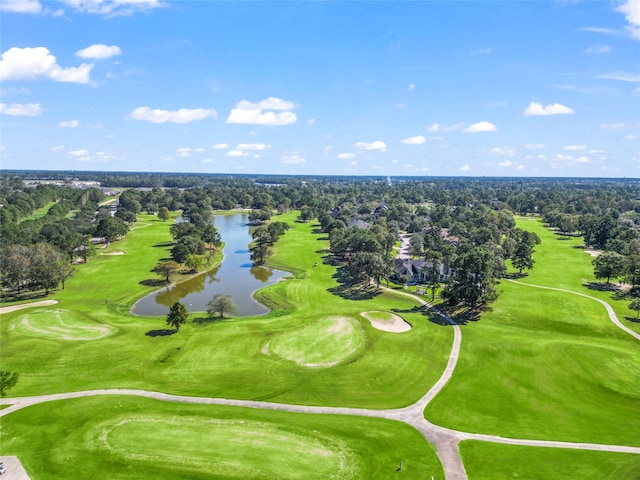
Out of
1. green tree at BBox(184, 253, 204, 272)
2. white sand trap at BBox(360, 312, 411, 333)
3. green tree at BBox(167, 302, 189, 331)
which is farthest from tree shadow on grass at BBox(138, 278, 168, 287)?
white sand trap at BBox(360, 312, 411, 333)

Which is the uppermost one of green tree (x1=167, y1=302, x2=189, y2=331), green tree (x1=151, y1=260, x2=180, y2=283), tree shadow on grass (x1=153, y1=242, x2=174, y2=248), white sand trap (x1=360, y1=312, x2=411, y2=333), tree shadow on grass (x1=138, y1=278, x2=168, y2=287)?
tree shadow on grass (x1=153, y1=242, x2=174, y2=248)

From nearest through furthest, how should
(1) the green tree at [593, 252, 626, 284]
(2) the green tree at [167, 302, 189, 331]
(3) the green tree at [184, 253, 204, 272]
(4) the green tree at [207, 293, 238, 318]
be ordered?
(2) the green tree at [167, 302, 189, 331] < (4) the green tree at [207, 293, 238, 318] < (1) the green tree at [593, 252, 626, 284] < (3) the green tree at [184, 253, 204, 272]

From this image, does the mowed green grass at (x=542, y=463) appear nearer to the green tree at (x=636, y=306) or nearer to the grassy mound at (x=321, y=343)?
the grassy mound at (x=321, y=343)

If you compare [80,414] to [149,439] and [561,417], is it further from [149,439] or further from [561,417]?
[561,417]

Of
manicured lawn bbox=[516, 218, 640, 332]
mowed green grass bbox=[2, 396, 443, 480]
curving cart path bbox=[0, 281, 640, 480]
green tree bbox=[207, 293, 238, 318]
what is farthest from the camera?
manicured lawn bbox=[516, 218, 640, 332]

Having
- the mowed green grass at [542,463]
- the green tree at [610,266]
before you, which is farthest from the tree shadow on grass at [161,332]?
the green tree at [610,266]

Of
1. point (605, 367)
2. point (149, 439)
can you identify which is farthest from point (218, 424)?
point (605, 367)

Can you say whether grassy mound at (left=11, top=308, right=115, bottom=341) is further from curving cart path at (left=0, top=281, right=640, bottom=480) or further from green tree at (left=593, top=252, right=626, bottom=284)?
green tree at (left=593, top=252, right=626, bottom=284)
